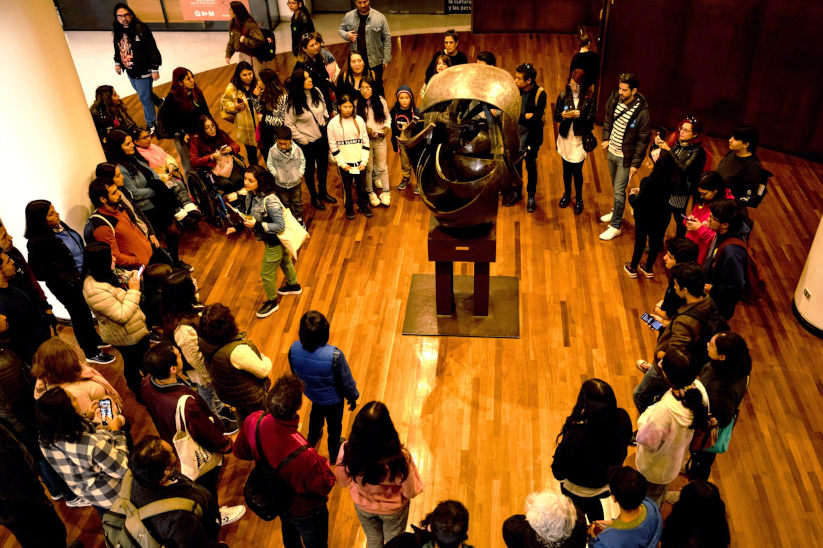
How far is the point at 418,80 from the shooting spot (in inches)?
418

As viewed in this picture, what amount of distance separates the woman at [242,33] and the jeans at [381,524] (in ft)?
21.0

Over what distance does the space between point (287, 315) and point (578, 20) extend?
8892mm

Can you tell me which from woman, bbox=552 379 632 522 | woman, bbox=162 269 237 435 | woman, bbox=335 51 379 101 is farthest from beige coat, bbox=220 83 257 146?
woman, bbox=552 379 632 522

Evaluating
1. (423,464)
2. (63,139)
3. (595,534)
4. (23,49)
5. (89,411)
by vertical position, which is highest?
(23,49)

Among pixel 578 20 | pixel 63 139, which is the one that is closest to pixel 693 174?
pixel 63 139

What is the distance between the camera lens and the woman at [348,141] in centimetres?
676

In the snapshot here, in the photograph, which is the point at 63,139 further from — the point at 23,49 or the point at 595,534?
the point at 595,534

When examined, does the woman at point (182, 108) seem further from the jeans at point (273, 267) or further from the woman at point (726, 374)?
the woman at point (726, 374)

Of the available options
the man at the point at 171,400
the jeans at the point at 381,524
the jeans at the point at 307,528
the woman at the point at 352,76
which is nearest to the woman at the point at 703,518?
the jeans at the point at 381,524

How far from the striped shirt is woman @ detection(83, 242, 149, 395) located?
452cm

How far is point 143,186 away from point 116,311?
1.75 meters

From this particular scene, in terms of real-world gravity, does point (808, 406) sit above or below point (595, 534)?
below

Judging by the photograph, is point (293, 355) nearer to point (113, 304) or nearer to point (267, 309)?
point (113, 304)

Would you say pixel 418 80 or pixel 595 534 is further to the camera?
pixel 418 80
